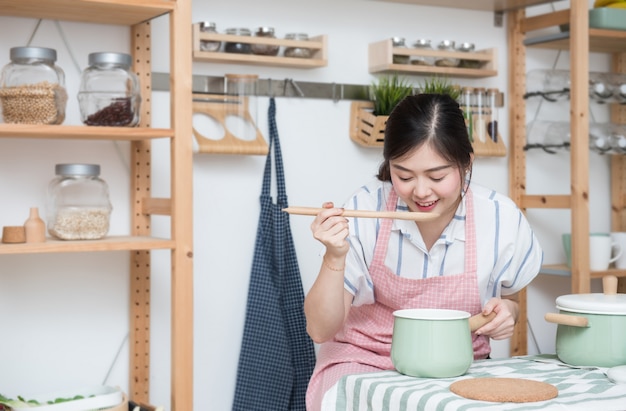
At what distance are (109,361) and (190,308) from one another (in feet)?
1.38

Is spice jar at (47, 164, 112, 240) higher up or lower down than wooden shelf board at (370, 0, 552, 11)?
lower down

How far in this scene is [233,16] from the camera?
2.54 meters

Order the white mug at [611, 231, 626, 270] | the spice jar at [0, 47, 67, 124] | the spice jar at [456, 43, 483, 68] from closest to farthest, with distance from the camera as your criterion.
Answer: the spice jar at [0, 47, 67, 124], the spice jar at [456, 43, 483, 68], the white mug at [611, 231, 626, 270]

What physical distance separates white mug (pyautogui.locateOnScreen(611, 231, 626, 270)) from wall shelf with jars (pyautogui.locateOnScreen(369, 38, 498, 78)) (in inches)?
27.5

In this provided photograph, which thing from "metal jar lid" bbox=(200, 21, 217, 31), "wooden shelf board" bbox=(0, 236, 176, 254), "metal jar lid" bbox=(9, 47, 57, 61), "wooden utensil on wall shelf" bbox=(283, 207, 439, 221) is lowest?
"wooden shelf board" bbox=(0, 236, 176, 254)

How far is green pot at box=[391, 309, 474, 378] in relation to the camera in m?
1.40

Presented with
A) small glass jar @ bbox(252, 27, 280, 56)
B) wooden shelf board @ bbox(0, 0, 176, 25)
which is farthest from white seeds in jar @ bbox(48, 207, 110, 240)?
small glass jar @ bbox(252, 27, 280, 56)

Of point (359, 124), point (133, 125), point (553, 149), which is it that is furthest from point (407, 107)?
point (553, 149)

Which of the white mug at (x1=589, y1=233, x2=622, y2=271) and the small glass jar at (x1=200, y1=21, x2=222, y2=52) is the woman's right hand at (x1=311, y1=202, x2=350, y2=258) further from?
the white mug at (x1=589, y1=233, x2=622, y2=271)

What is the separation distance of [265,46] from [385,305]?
3.10ft

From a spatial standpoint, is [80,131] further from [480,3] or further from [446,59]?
[480,3]

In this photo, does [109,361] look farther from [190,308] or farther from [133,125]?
[133,125]

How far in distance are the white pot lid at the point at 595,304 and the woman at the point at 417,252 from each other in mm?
154

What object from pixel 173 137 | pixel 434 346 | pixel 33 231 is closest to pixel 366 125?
pixel 173 137
